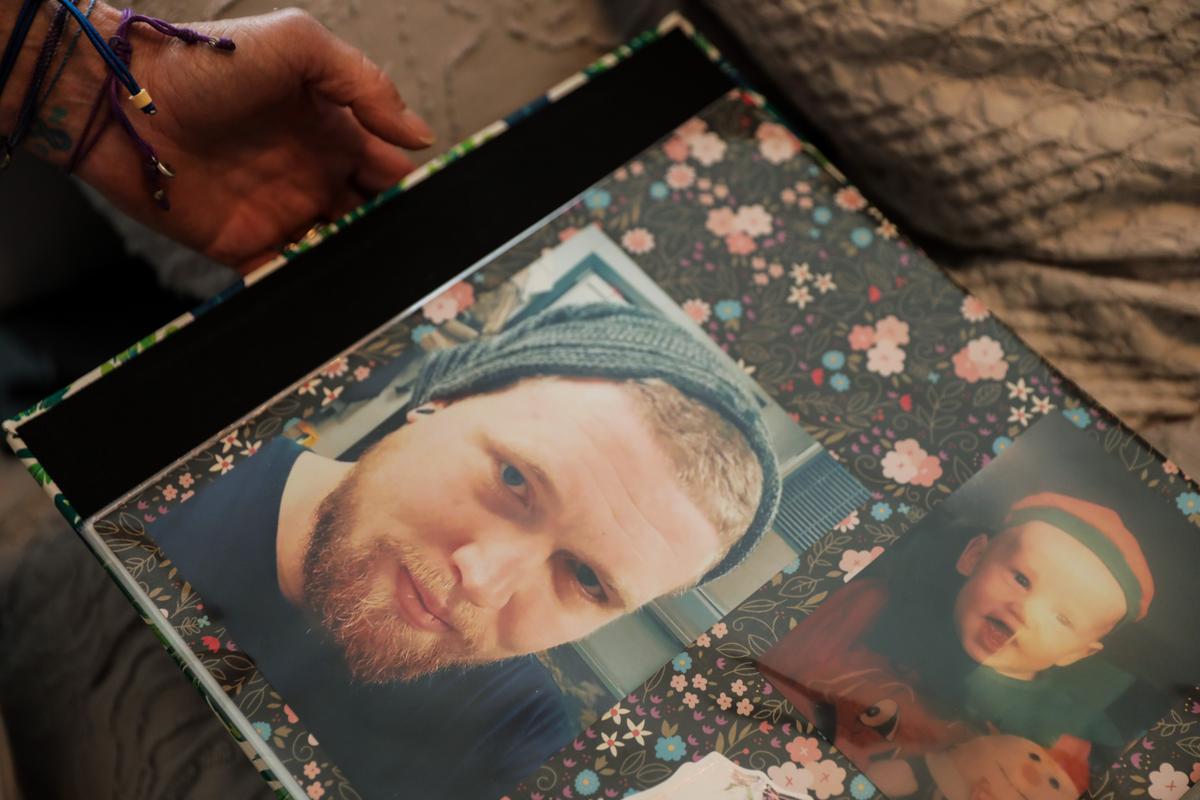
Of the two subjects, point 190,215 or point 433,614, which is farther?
point 190,215

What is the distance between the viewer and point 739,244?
2.29 ft

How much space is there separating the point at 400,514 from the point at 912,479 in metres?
0.32

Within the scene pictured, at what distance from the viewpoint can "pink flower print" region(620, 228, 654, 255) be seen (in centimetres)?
69

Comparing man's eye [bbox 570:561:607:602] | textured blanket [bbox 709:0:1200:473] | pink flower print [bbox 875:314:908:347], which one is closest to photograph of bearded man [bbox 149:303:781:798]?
man's eye [bbox 570:561:607:602]

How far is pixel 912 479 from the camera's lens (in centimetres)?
63

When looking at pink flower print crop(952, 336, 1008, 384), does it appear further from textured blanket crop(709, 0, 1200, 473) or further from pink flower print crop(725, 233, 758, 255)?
pink flower print crop(725, 233, 758, 255)

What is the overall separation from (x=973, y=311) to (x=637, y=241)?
0.24 metres

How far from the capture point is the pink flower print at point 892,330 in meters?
0.67

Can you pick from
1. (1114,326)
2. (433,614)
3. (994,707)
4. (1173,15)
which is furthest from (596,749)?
(1173,15)

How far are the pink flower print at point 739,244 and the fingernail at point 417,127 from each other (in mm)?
230

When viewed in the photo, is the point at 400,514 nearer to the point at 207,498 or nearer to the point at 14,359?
the point at 207,498

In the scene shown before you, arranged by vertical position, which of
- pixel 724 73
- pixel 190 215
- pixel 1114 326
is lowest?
pixel 1114 326

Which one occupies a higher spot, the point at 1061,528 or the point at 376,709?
the point at 376,709

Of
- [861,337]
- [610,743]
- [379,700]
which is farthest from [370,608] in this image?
[861,337]
